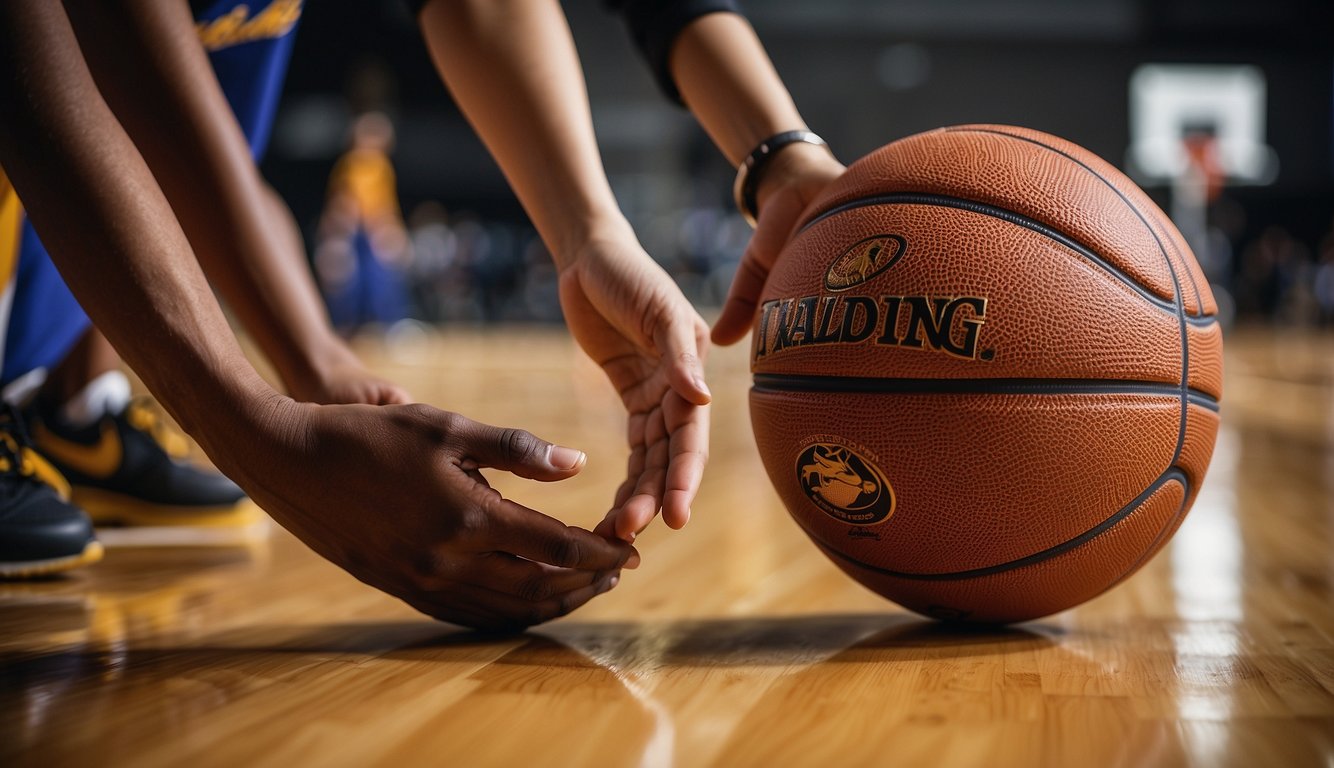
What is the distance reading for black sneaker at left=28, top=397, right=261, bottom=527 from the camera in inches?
71.8

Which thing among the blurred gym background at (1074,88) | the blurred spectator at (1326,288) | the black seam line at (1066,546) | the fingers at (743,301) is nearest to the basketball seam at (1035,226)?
the black seam line at (1066,546)

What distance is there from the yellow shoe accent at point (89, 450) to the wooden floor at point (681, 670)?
0.15 m

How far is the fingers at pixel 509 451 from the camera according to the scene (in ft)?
3.18

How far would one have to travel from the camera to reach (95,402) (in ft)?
6.09

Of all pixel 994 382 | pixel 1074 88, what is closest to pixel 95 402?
pixel 994 382

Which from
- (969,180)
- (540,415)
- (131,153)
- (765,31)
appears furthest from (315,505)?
(765,31)

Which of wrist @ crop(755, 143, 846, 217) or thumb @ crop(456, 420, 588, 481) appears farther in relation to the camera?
wrist @ crop(755, 143, 846, 217)

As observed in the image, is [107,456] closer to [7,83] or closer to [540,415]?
[7,83]

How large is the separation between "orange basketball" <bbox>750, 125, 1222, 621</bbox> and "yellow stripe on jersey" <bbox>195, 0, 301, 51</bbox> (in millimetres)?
1035

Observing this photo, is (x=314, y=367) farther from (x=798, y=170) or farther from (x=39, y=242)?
(x=798, y=170)

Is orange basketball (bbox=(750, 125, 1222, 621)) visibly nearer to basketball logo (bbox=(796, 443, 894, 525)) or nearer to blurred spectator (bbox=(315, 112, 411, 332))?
basketball logo (bbox=(796, 443, 894, 525))

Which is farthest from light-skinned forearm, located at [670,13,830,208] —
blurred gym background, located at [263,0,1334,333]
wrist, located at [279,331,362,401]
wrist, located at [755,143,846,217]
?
blurred gym background, located at [263,0,1334,333]

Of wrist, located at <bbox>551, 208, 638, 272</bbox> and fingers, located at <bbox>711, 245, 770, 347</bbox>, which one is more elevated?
wrist, located at <bbox>551, 208, 638, 272</bbox>

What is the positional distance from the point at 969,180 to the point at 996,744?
550 millimetres
